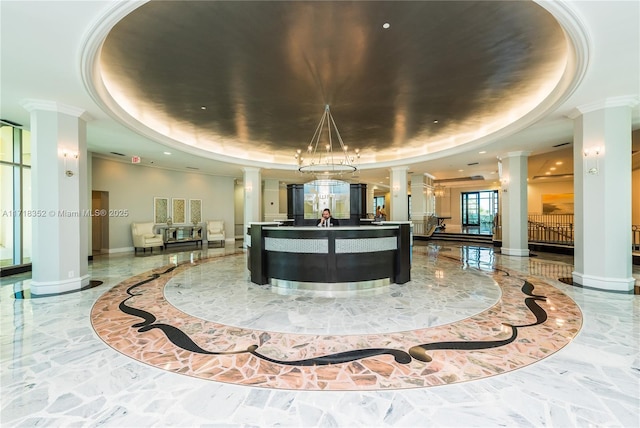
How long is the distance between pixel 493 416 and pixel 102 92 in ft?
20.7

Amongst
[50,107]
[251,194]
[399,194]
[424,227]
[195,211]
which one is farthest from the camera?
[424,227]

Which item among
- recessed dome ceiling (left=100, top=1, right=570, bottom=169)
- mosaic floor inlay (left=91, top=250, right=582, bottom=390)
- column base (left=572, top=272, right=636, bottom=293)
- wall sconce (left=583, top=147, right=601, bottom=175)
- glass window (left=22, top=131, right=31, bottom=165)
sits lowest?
mosaic floor inlay (left=91, top=250, right=582, bottom=390)

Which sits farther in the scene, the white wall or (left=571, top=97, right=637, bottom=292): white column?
the white wall

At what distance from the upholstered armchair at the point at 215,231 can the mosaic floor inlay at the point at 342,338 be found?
7272 mm

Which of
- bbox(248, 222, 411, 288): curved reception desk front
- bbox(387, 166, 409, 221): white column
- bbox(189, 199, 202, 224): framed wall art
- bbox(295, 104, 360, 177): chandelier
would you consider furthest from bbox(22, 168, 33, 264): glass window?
bbox(387, 166, 409, 221): white column

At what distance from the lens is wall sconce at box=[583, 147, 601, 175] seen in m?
4.85

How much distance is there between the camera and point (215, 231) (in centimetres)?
1238

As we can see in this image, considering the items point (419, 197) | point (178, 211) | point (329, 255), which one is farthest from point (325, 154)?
point (178, 211)

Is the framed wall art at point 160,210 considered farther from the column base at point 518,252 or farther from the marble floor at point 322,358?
the column base at point 518,252

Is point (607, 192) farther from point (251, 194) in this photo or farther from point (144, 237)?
point (144, 237)

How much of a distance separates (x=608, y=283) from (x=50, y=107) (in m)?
10.2

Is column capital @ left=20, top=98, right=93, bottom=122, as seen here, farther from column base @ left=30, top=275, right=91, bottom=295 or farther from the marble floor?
the marble floor

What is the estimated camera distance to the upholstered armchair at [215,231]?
12.2 meters

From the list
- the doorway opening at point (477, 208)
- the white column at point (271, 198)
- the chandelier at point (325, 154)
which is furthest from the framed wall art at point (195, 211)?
the doorway opening at point (477, 208)
